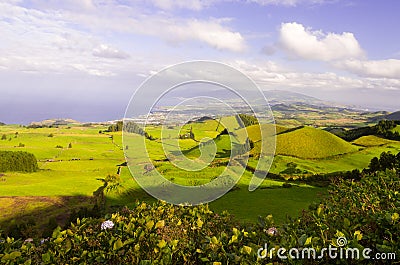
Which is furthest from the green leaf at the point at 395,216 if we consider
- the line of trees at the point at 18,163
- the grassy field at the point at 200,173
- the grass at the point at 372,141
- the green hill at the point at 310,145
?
the line of trees at the point at 18,163

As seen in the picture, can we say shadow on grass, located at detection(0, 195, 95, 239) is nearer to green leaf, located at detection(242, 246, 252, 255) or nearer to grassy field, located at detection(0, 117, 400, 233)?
grassy field, located at detection(0, 117, 400, 233)

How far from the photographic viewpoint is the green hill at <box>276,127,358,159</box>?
4494 centimetres

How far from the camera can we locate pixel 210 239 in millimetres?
2604

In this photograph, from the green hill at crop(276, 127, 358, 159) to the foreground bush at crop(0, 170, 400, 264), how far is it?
4163cm

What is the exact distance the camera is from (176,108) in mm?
5383

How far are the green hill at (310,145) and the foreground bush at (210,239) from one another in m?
41.6

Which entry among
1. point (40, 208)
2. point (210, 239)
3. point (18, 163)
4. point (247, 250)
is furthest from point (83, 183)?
point (247, 250)

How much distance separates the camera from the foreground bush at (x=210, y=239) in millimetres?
2342

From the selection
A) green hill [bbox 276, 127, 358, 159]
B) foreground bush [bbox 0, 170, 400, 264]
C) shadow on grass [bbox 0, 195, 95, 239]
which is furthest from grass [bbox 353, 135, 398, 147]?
foreground bush [bbox 0, 170, 400, 264]

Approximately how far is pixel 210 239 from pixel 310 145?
157 feet

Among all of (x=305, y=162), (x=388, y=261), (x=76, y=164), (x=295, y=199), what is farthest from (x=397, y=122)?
(x=388, y=261)

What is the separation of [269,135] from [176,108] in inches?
68.6

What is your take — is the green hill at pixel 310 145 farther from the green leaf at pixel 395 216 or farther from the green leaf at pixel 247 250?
the green leaf at pixel 247 250

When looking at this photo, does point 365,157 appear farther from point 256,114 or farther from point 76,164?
point 76,164
